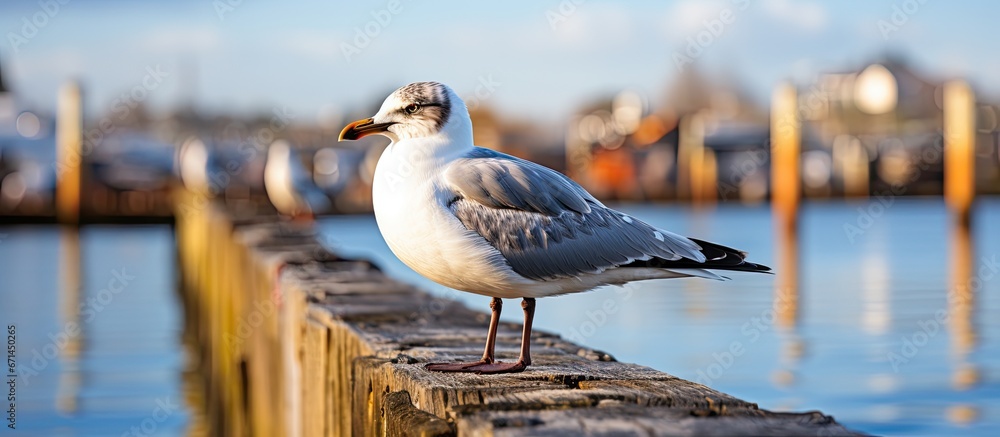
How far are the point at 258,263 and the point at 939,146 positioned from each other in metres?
70.2

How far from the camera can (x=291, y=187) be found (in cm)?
1780

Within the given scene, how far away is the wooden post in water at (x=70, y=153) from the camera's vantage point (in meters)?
35.9

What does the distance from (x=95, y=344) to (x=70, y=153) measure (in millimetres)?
24367

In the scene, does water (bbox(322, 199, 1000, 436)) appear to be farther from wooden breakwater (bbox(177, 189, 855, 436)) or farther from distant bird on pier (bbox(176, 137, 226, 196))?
distant bird on pier (bbox(176, 137, 226, 196))

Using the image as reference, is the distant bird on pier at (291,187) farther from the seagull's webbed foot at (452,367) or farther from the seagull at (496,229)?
the seagull's webbed foot at (452,367)

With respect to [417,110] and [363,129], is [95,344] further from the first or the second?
[417,110]

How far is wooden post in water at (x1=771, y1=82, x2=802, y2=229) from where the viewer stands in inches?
1243

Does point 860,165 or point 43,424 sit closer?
point 43,424

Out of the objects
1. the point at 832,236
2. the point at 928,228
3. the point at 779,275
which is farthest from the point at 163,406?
the point at 928,228

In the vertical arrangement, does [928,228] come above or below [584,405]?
above

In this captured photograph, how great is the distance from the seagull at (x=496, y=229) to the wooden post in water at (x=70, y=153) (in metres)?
33.7

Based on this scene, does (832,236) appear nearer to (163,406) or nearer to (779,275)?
(779,275)

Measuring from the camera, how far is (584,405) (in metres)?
3.02

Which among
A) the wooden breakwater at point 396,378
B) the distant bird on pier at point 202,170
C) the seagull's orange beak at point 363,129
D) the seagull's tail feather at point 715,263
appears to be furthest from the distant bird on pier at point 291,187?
the seagull's tail feather at point 715,263
